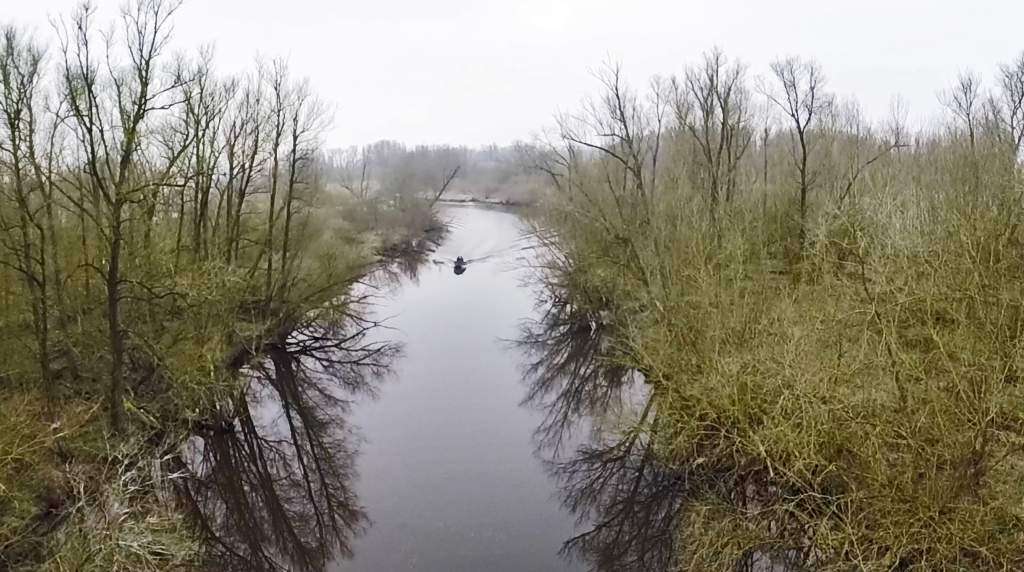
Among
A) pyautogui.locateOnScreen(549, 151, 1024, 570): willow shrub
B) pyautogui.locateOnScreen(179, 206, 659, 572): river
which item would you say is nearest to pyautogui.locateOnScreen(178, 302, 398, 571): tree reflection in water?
pyautogui.locateOnScreen(179, 206, 659, 572): river

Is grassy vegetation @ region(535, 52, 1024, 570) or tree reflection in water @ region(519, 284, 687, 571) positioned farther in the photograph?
tree reflection in water @ region(519, 284, 687, 571)

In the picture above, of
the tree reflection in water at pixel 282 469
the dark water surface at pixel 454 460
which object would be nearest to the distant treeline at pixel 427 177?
the dark water surface at pixel 454 460

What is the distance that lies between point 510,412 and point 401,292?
1582cm

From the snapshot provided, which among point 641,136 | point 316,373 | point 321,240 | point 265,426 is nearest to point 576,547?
point 265,426

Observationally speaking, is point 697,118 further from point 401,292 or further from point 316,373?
point 401,292

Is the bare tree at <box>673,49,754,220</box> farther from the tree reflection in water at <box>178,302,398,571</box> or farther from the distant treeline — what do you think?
the distant treeline

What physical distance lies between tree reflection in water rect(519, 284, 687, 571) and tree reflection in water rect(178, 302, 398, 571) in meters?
3.79

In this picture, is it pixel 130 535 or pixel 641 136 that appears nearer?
pixel 130 535

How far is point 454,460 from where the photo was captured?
12.7m

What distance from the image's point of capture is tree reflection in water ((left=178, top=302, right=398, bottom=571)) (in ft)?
31.8

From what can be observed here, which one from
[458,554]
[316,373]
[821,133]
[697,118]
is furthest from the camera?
[821,133]

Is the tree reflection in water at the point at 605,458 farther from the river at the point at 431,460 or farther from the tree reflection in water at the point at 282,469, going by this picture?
the tree reflection in water at the point at 282,469

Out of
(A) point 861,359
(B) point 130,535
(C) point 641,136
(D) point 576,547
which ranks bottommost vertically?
(D) point 576,547

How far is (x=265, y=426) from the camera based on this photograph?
1416 cm
